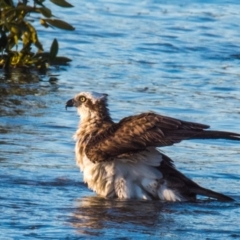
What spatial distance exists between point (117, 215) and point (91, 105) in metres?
1.47

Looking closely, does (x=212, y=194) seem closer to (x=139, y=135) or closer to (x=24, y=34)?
(x=139, y=135)

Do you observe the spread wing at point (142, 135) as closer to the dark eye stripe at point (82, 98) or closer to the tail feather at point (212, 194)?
the tail feather at point (212, 194)

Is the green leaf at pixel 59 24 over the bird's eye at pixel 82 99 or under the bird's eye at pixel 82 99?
over

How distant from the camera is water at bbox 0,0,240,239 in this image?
7988 mm

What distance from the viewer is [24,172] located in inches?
367

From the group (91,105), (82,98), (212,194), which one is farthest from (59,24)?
(212,194)

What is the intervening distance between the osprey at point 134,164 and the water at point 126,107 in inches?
4.9

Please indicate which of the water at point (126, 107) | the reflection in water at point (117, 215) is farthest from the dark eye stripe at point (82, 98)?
the reflection in water at point (117, 215)

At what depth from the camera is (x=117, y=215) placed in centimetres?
827

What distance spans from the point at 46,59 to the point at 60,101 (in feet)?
4.43

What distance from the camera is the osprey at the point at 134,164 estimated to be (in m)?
8.66

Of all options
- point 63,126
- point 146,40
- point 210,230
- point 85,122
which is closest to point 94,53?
point 146,40

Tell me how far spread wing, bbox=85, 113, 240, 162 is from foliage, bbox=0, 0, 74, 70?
3.07 m

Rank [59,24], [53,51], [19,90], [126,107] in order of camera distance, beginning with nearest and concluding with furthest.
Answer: [126,107], [59,24], [19,90], [53,51]
